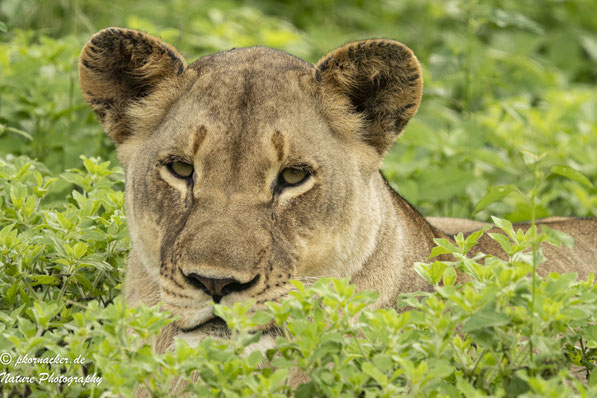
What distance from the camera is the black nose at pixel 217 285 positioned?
365 cm

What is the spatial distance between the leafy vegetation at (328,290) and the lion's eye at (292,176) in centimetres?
50

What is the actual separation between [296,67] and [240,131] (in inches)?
23.6

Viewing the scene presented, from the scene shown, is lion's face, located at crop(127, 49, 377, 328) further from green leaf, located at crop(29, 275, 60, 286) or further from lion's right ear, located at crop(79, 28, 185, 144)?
green leaf, located at crop(29, 275, 60, 286)

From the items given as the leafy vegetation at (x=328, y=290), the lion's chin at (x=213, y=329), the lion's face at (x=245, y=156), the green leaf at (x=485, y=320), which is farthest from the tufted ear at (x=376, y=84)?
the green leaf at (x=485, y=320)

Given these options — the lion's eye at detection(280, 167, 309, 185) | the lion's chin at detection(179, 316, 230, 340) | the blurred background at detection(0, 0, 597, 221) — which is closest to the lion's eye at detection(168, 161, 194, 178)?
the lion's eye at detection(280, 167, 309, 185)

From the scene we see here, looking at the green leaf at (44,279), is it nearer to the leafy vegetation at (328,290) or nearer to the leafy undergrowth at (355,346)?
the leafy vegetation at (328,290)

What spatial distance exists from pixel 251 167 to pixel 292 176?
0.73 feet

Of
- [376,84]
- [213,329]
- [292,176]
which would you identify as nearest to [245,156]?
[292,176]

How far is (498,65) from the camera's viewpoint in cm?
1065

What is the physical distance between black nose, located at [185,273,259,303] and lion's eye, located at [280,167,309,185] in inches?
21.1

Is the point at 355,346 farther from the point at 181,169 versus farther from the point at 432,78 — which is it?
the point at 432,78

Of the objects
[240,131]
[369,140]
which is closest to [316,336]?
[240,131]

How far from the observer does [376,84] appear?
4.48 meters

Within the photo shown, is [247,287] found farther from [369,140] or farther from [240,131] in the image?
[369,140]
